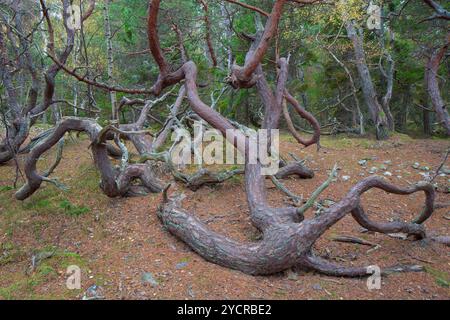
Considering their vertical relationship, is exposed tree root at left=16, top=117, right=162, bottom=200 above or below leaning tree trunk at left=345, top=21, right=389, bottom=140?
below

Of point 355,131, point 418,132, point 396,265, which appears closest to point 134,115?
point 355,131

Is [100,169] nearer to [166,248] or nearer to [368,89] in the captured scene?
[166,248]

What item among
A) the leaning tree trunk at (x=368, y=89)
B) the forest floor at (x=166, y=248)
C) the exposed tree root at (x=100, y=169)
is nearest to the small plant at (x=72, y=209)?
the forest floor at (x=166, y=248)

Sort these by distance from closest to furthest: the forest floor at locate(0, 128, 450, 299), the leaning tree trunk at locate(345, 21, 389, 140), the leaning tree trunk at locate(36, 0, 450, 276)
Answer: the forest floor at locate(0, 128, 450, 299) < the leaning tree trunk at locate(36, 0, 450, 276) < the leaning tree trunk at locate(345, 21, 389, 140)

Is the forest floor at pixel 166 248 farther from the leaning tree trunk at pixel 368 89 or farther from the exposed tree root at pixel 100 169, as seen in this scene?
the leaning tree trunk at pixel 368 89

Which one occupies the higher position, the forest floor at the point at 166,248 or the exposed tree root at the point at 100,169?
the exposed tree root at the point at 100,169

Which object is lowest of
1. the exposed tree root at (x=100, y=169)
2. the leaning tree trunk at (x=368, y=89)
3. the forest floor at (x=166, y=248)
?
the forest floor at (x=166, y=248)

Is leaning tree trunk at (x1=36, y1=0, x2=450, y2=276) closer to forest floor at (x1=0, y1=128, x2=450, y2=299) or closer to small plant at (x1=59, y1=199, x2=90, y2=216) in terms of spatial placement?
forest floor at (x1=0, y1=128, x2=450, y2=299)

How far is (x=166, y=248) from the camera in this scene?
346cm

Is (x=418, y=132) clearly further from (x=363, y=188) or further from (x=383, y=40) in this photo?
(x=363, y=188)

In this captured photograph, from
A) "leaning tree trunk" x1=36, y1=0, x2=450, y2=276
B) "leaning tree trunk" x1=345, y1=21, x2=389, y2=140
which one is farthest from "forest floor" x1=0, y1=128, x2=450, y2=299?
"leaning tree trunk" x1=345, y1=21, x2=389, y2=140

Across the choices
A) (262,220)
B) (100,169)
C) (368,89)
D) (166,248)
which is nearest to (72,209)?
(100,169)

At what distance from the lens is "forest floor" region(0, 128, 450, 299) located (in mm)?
2764

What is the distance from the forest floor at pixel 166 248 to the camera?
9.07 feet
